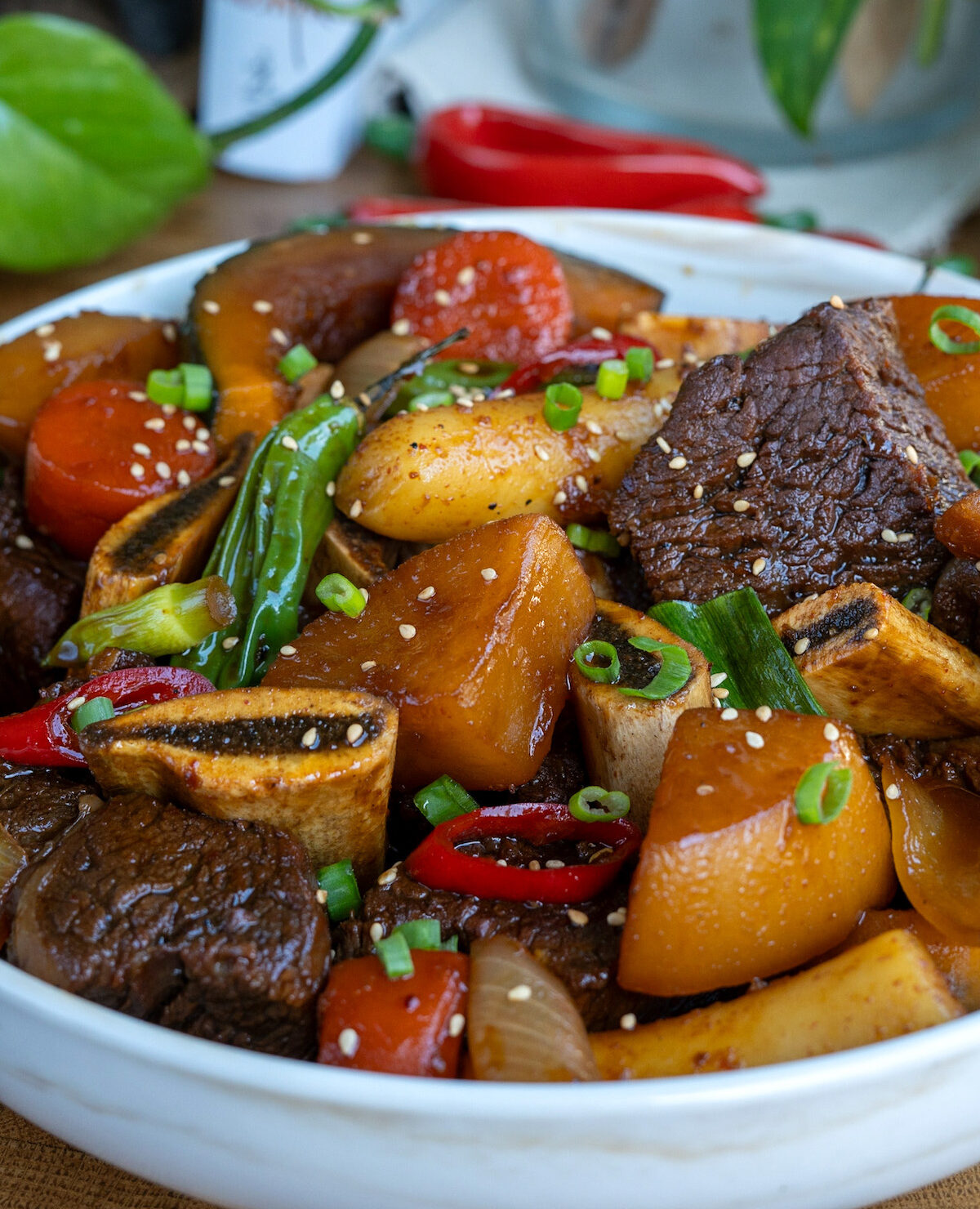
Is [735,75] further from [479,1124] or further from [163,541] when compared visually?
[479,1124]

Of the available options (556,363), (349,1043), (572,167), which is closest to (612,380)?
(556,363)

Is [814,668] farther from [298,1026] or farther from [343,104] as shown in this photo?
[343,104]

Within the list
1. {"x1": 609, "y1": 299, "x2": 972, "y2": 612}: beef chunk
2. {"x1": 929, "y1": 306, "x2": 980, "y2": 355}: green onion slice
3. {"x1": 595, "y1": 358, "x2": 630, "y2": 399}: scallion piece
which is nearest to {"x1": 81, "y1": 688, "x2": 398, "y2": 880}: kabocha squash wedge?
{"x1": 609, "y1": 299, "x2": 972, "y2": 612}: beef chunk

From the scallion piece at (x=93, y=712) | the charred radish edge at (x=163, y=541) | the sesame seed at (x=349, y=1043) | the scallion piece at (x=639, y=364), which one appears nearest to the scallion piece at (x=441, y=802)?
the sesame seed at (x=349, y=1043)

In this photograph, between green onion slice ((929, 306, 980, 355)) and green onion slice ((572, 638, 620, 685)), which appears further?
green onion slice ((929, 306, 980, 355))

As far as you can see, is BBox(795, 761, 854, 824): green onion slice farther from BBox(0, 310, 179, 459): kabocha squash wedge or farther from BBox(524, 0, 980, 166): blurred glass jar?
BBox(524, 0, 980, 166): blurred glass jar

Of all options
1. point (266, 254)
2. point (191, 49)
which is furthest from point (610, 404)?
point (191, 49)
